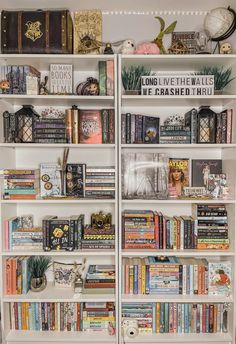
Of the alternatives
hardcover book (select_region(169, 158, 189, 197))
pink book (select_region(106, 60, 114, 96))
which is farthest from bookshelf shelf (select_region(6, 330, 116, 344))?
pink book (select_region(106, 60, 114, 96))

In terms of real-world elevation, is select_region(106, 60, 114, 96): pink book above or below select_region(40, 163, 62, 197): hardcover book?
above

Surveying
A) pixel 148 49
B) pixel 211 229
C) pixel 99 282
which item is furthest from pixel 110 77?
pixel 99 282

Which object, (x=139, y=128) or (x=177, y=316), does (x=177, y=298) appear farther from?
(x=139, y=128)

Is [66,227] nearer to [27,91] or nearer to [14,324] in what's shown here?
[14,324]

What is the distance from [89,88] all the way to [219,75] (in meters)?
0.81

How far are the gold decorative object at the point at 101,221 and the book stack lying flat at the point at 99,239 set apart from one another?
0.04 metres

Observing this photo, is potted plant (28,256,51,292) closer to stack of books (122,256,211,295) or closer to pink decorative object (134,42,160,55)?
stack of books (122,256,211,295)

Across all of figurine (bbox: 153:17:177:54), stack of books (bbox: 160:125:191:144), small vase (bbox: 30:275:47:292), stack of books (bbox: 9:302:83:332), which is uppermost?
figurine (bbox: 153:17:177:54)

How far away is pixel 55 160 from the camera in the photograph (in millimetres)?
2168

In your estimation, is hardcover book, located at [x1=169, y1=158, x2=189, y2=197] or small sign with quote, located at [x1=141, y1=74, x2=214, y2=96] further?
hardcover book, located at [x1=169, y1=158, x2=189, y2=197]

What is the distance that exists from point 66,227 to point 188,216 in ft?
2.66

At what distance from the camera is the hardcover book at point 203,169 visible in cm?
207

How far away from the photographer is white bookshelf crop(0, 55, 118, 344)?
6.26ft

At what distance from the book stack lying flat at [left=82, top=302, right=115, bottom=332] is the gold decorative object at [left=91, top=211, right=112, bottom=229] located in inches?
18.9
